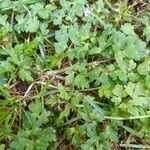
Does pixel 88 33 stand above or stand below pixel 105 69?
above

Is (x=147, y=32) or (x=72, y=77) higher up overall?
(x=147, y=32)

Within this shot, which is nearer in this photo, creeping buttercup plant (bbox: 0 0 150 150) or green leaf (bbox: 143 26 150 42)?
creeping buttercup plant (bbox: 0 0 150 150)

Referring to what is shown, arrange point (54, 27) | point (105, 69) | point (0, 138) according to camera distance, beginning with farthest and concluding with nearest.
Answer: point (54, 27) < point (105, 69) < point (0, 138)

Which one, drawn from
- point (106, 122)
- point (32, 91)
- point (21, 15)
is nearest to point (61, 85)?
point (32, 91)

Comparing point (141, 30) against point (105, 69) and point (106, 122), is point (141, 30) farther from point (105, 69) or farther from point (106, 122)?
point (106, 122)

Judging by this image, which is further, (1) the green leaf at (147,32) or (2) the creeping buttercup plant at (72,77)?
(1) the green leaf at (147,32)

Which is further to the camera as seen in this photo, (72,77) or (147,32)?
(147,32)

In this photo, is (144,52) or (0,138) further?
(144,52)

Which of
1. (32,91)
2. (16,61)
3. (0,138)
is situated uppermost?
(16,61)
